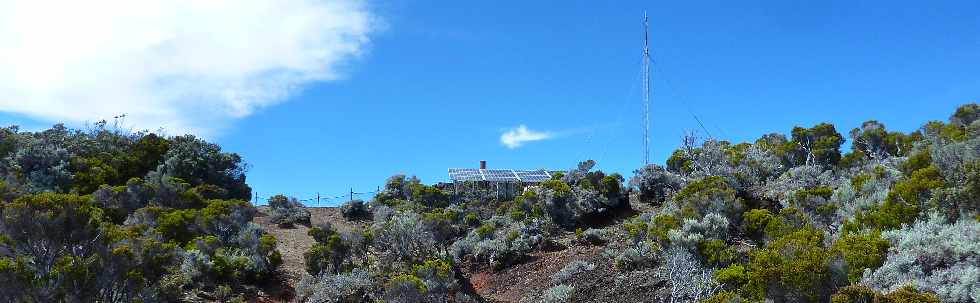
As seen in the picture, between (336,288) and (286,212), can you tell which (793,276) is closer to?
(336,288)

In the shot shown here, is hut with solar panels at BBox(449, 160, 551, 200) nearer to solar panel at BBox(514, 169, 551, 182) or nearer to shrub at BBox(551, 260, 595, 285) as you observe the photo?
solar panel at BBox(514, 169, 551, 182)

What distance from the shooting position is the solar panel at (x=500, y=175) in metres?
27.8

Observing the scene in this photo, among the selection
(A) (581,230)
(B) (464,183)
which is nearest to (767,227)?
(A) (581,230)

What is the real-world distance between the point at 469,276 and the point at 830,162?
435 inches

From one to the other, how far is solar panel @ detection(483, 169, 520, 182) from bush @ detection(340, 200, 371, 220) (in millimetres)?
4943

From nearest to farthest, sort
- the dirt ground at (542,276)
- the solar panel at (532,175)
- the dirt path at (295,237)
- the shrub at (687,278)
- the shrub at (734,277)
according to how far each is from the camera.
A: 1. the shrub at (734,277)
2. the shrub at (687,278)
3. the dirt ground at (542,276)
4. the dirt path at (295,237)
5. the solar panel at (532,175)

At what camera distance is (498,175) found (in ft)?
95.1

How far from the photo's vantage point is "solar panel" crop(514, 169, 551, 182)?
2831 centimetres

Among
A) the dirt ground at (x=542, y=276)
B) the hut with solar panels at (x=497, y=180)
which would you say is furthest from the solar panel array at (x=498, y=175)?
the dirt ground at (x=542, y=276)

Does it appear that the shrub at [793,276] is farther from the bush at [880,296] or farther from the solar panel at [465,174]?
the solar panel at [465,174]

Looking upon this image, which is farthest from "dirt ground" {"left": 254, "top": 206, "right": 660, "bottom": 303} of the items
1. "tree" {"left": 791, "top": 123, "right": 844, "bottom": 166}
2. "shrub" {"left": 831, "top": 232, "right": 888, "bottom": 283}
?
"tree" {"left": 791, "top": 123, "right": 844, "bottom": 166}

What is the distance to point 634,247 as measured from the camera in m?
15.3

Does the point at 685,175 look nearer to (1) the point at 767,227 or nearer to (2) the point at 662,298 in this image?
(1) the point at 767,227

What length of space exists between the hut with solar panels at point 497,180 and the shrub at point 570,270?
12.0m
